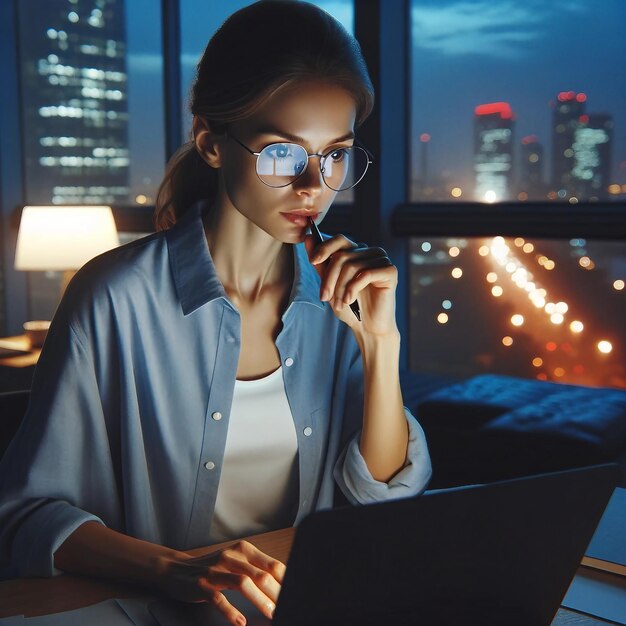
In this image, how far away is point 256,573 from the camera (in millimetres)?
951

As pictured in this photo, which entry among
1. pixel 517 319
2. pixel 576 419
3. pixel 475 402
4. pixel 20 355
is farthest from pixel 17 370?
pixel 576 419

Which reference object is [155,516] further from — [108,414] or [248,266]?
[248,266]

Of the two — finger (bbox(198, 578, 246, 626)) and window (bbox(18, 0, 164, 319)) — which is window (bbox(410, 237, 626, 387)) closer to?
window (bbox(18, 0, 164, 319))

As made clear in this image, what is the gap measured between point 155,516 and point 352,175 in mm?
672

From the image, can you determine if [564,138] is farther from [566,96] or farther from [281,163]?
[281,163]

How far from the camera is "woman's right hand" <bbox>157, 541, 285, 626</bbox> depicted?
931 millimetres

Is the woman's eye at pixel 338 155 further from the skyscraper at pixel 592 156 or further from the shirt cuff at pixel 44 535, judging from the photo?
the skyscraper at pixel 592 156

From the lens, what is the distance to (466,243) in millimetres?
4012

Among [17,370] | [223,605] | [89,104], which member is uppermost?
[89,104]

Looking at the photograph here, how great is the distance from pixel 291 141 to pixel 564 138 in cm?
286

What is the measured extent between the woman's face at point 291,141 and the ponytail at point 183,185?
8.1 inches

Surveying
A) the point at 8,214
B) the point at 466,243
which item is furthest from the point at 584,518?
the point at 8,214

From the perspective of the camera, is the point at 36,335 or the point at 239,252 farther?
the point at 36,335

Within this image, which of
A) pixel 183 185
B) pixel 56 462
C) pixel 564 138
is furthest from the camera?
pixel 564 138
